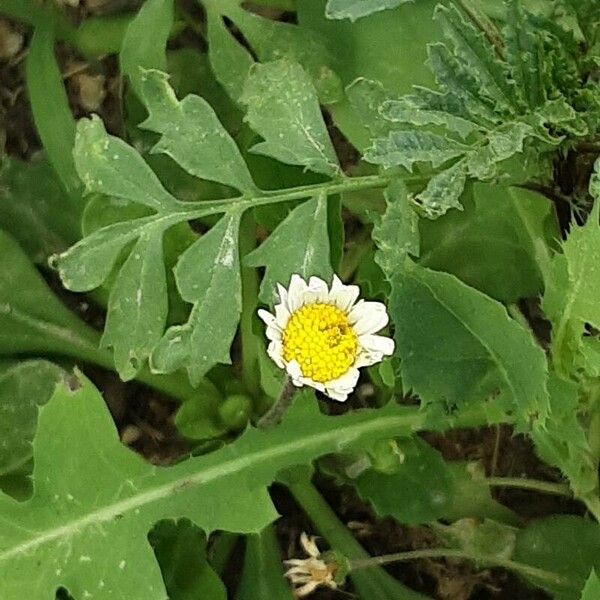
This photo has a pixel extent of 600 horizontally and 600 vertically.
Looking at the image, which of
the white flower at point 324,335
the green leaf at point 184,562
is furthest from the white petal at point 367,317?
the green leaf at point 184,562

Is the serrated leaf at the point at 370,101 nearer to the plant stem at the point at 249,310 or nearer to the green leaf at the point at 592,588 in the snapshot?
the plant stem at the point at 249,310

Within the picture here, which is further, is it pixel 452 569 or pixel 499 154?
pixel 452 569

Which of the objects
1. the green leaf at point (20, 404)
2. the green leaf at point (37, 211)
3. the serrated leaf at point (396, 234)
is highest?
the serrated leaf at point (396, 234)

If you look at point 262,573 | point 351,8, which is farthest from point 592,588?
point 351,8

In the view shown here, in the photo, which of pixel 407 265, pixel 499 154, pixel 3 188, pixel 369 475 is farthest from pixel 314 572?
pixel 3 188

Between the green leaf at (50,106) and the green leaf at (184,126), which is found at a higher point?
the green leaf at (184,126)

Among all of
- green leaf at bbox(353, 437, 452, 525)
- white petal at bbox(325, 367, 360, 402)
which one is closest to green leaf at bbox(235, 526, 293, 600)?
green leaf at bbox(353, 437, 452, 525)

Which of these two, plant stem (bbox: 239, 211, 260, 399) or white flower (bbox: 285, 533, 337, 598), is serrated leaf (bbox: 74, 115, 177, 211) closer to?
plant stem (bbox: 239, 211, 260, 399)

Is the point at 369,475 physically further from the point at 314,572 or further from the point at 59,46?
the point at 59,46
